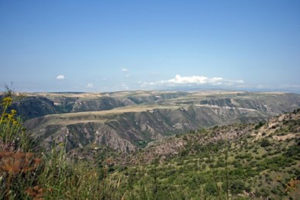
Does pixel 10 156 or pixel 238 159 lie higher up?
pixel 10 156

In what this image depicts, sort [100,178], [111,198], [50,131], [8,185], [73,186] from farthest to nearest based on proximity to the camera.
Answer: [50,131], [100,178], [111,198], [73,186], [8,185]

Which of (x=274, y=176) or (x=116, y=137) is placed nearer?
(x=274, y=176)

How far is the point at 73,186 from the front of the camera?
4.02m

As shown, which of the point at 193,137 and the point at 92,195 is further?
the point at 193,137

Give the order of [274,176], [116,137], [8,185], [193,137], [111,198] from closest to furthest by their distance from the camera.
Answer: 1. [8,185]
2. [111,198]
3. [274,176]
4. [193,137]
5. [116,137]

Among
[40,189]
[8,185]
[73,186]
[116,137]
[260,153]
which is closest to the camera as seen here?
[8,185]

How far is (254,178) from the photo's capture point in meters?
33.8

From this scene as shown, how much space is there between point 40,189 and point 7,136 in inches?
61.3

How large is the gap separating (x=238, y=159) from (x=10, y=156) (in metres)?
46.0

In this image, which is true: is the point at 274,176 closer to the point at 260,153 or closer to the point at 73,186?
the point at 260,153

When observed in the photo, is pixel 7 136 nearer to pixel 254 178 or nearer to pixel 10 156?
pixel 10 156

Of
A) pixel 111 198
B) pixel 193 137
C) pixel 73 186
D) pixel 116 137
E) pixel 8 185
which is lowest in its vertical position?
pixel 116 137

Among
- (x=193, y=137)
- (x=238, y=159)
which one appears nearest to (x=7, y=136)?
(x=238, y=159)

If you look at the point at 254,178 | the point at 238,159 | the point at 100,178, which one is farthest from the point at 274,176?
the point at 100,178
